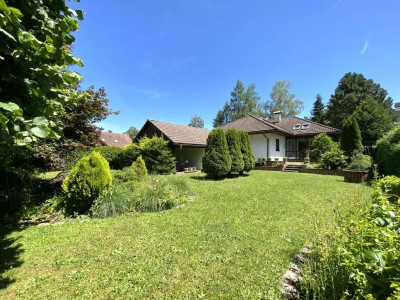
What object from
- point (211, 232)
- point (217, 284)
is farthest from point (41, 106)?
point (211, 232)

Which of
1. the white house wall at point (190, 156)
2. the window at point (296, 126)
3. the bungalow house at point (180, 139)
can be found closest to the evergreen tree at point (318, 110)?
the window at point (296, 126)

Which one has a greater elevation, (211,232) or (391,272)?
(391,272)

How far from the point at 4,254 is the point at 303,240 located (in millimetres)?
5642

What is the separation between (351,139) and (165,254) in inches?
718

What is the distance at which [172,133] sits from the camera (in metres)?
19.2

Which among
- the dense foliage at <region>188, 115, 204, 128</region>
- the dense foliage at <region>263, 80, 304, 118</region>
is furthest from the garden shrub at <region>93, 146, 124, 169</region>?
the dense foliage at <region>188, 115, 204, 128</region>

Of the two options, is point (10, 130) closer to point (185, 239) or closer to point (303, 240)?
point (185, 239)

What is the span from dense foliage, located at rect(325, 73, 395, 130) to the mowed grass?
134ft

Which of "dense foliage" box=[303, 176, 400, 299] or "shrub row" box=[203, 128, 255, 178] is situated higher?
"shrub row" box=[203, 128, 255, 178]

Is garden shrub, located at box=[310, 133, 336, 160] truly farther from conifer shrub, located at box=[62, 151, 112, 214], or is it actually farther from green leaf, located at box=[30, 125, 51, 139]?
green leaf, located at box=[30, 125, 51, 139]

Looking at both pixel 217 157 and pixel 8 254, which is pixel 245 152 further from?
pixel 8 254

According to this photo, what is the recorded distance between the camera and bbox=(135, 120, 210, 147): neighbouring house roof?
18.2 m

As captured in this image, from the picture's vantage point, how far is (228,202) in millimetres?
7031

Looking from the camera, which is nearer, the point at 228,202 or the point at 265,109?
the point at 228,202
